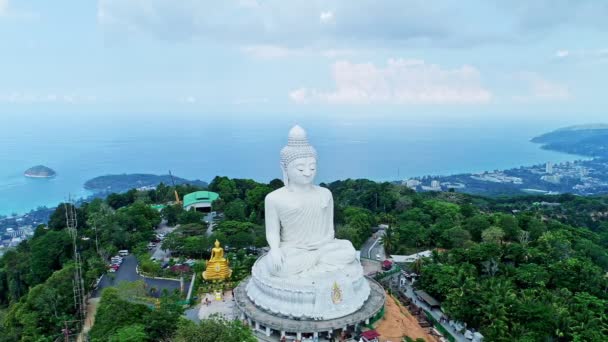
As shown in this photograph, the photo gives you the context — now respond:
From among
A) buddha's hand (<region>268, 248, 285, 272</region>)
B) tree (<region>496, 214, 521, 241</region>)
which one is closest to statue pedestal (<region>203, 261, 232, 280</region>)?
buddha's hand (<region>268, 248, 285, 272</region>)

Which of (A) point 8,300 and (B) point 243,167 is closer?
(A) point 8,300

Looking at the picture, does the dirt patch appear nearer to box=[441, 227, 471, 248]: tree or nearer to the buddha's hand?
the buddha's hand

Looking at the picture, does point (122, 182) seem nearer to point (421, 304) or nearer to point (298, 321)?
point (421, 304)

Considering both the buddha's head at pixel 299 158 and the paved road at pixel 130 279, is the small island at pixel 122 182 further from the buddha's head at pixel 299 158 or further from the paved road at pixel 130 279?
the buddha's head at pixel 299 158

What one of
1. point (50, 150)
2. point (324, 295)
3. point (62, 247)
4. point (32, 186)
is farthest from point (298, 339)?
point (50, 150)

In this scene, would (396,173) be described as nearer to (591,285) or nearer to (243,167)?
(243,167)

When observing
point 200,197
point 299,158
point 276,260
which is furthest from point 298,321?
point 200,197
